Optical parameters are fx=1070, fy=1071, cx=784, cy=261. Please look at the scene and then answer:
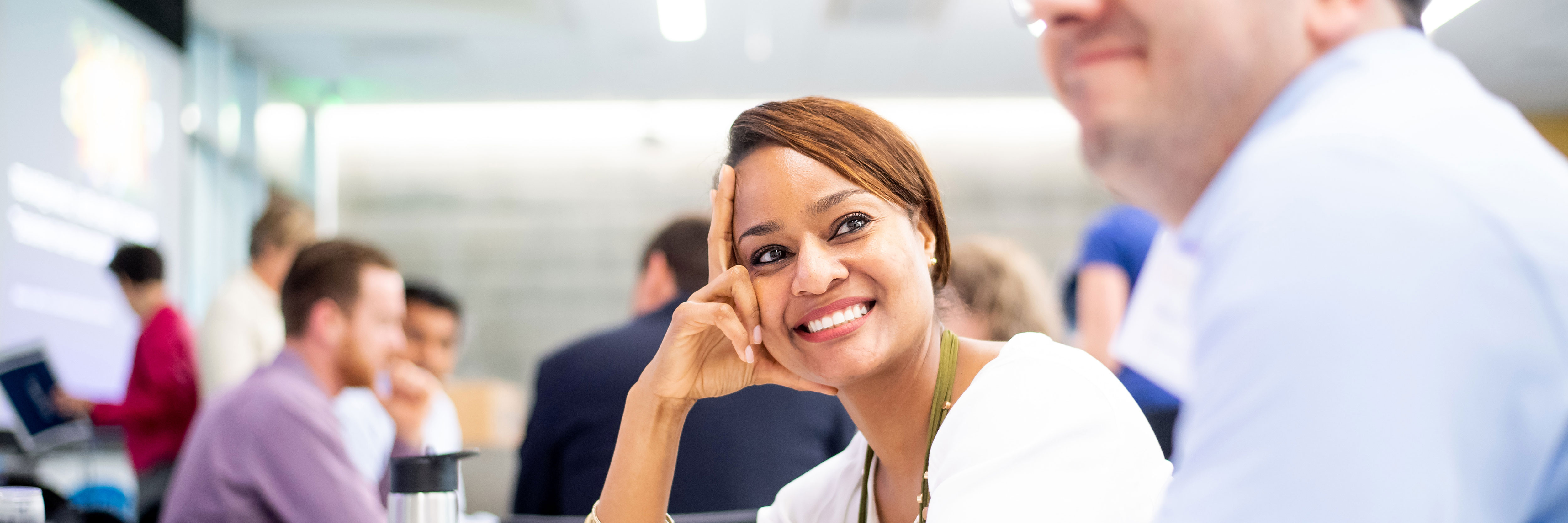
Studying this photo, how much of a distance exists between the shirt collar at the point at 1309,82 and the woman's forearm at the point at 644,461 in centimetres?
97

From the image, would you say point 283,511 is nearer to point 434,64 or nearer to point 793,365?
point 793,365

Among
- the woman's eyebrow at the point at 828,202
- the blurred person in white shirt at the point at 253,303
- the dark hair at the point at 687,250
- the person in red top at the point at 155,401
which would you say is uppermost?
the woman's eyebrow at the point at 828,202

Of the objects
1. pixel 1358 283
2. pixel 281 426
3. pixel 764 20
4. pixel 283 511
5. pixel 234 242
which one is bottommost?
pixel 234 242

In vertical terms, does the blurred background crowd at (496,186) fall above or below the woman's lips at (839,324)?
below

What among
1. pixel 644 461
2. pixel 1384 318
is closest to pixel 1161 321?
pixel 644 461

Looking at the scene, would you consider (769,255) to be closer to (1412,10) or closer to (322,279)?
(1412,10)

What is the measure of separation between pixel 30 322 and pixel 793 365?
4600 mm

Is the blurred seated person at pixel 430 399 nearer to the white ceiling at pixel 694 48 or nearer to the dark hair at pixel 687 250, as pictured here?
the dark hair at pixel 687 250

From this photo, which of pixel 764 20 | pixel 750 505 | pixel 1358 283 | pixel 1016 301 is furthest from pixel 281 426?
pixel 764 20

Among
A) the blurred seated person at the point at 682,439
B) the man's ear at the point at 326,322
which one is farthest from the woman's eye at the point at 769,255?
the man's ear at the point at 326,322

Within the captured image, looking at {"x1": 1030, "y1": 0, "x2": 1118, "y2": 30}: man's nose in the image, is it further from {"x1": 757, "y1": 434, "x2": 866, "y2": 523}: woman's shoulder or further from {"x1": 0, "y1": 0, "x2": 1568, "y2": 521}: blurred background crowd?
{"x1": 757, "y1": 434, "x2": 866, "y2": 523}: woman's shoulder

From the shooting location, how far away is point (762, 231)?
131 centimetres

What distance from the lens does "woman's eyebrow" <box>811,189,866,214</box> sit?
1.28 meters

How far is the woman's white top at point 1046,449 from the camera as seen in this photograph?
1.00 m
